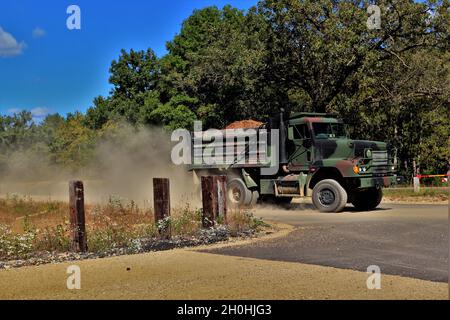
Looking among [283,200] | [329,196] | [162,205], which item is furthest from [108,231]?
[283,200]

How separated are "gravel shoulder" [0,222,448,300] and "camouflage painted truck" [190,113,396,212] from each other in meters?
9.76

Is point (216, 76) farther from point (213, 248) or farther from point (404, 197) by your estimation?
point (213, 248)

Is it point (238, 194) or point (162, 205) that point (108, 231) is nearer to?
point (162, 205)

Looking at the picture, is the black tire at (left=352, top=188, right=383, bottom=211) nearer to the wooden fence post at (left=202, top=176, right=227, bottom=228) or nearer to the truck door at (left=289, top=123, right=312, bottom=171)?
the truck door at (left=289, top=123, right=312, bottom=171)

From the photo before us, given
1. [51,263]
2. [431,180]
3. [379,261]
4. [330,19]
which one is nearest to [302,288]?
[379,261]

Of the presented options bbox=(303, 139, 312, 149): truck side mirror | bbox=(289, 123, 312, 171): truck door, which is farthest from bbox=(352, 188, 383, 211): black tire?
bbox=(303, 139, 312, 149): truck side mirror

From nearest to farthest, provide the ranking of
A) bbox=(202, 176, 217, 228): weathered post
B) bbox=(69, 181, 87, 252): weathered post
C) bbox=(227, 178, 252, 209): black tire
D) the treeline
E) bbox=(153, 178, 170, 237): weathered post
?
bbox=(69, 181, 87, 252): weathered post
bbox=(153, 178, 170, 237): weathered post
bbox=(202, 176, 217, 228): weathered post
bbox=(227, 178, 252, 209): black tire
the treeline

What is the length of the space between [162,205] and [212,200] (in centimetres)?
119

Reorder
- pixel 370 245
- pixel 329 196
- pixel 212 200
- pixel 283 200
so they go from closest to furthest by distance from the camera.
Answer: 1. pixel 370 245
2. pixel 212 200
3. pixel 329 196
4. pixel 283 200

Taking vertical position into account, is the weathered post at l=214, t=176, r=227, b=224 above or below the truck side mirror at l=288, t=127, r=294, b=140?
below

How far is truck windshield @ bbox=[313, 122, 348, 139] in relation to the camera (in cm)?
1952

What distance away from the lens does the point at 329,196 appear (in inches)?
723

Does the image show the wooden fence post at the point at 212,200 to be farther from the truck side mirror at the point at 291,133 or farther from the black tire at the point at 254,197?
the black tire at the point at 254,197

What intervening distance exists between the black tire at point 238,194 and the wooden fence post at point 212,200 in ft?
25.0
